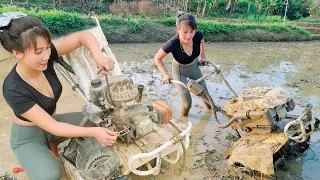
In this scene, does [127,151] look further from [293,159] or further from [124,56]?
[124,56]

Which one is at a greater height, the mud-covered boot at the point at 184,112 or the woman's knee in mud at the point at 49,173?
the woman's knee in mud at the point at 49,173

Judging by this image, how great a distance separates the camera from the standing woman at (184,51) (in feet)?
13.6

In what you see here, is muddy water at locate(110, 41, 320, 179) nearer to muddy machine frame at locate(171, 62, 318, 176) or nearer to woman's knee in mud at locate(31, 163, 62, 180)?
muddy machine frame at locate(171, 62, 318, 176)

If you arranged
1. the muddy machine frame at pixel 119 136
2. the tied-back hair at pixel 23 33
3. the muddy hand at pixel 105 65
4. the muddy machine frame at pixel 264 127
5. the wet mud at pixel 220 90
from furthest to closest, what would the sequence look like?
1. the wet mud at pixel 220 90
2. the muddy machine frame at pixel 264 127
3. the muddy machine frame at pixel 119 136
4. the muddy hand at pixel 105 65
5. the tied-back hair at pixel 23 33

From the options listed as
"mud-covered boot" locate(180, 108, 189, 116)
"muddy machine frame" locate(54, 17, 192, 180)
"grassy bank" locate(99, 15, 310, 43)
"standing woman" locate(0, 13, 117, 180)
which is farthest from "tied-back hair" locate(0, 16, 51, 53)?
"grassy bank" locate(99, 15, 310, 43)

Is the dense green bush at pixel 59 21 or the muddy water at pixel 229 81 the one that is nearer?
the muddy water at pixel 229 81

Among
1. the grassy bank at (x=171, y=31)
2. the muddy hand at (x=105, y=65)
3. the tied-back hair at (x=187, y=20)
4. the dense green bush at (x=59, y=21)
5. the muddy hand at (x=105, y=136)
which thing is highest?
the tied-back hair at (x=187, y=20)

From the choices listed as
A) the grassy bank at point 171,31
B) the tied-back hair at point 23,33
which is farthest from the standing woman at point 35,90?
the grassy bank at point 171,31

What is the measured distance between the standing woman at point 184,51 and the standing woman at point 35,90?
1.76 metres

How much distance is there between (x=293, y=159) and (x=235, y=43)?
12.1 metres

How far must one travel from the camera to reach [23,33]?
214 centimetres

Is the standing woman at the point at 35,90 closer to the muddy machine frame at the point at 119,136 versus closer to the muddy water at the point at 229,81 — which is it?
the muddy machine frame at the point at 119,136

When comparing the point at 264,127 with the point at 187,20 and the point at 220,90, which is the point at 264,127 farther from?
the point at 220,90

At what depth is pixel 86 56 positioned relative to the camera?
3.31 meters
